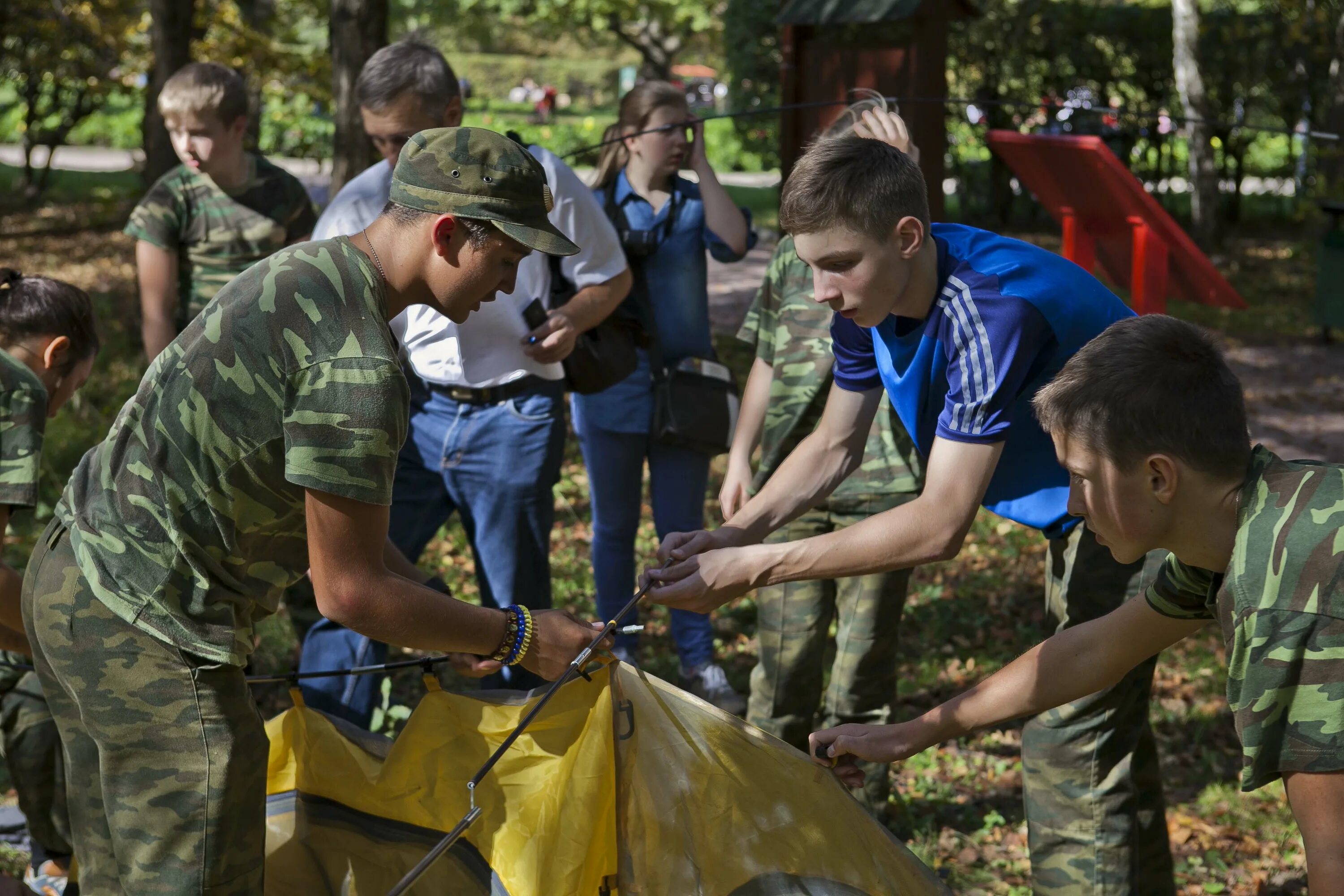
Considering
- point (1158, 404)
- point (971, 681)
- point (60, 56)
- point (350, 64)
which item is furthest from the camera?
point (60, 56)

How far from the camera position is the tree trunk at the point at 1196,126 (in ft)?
41.3

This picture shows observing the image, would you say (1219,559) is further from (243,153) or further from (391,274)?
(243,153)

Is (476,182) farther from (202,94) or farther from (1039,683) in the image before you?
(202,94)

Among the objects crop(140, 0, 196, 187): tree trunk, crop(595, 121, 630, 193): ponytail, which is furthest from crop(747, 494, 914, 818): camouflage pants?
crop(140, 0, 196, 187): tree trunk

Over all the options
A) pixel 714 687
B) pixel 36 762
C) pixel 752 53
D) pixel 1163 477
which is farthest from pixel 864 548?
pixel 752 53

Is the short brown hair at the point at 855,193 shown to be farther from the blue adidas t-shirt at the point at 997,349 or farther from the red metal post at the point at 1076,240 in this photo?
the red metal post at the point at 1076,240

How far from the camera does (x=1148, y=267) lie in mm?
5957

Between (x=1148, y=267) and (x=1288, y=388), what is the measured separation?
14.1 feet

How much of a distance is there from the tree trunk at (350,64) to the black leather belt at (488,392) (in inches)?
134

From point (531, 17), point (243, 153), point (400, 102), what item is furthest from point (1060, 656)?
point (531, 17)

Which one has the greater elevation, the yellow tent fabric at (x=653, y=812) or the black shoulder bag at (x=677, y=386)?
the black shoulder bag at (x=677, y=386)

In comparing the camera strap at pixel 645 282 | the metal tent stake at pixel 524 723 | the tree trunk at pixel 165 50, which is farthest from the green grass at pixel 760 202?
the metal tent stake at pixel 524 723

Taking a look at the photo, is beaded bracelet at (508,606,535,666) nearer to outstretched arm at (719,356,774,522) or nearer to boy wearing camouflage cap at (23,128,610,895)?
boy wearing camouflage cap at (23,128,610,895)

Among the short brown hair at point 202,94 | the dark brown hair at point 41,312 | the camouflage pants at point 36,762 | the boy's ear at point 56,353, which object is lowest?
the camouflage pants at point 36,762
